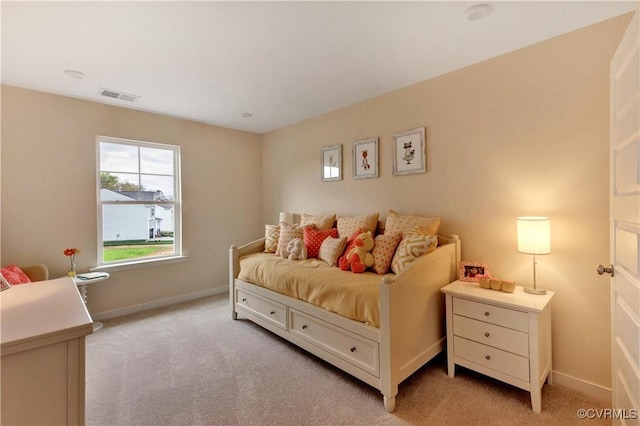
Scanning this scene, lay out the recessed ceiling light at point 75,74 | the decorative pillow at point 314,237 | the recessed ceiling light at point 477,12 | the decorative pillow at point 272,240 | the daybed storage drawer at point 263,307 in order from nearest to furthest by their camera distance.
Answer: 1. the recessed ceiling light at point 477,12
2. the recessed ceiling light at point 75,74
3. the daybed storage drawer at point 263,307
4. the decorative pillow at point 314,237
5. the decorative pillow at point 272,240

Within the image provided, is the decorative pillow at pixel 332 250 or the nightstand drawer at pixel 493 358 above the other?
the decorative pillow at pixel 332 250

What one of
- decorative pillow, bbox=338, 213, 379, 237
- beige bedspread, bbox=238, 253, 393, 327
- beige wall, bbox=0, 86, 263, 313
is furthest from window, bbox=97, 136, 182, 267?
decorative pillow, bbox=338, 213, 379, 237

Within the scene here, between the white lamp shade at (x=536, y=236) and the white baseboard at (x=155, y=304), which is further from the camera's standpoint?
the white baseboard at (x=155, y=304)

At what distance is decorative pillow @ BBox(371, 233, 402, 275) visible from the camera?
2.33 metres

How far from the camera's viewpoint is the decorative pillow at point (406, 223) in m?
2.41

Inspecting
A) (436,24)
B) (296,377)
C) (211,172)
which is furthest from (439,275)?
(211,172)

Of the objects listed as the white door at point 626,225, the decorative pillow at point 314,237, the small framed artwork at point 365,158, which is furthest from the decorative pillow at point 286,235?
the white door at point 626,225

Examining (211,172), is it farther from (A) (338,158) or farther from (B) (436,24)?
(B) (436,24)

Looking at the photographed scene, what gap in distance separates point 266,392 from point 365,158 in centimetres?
239

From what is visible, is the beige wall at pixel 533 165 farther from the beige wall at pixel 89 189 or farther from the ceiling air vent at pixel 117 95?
the ceiling air vent at pixel 117 95

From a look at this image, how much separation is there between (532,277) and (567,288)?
0.20 metres

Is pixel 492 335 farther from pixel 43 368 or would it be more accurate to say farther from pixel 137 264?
pixel 137 264

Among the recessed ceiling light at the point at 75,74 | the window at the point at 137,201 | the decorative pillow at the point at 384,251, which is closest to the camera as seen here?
the decorative pillow at the point at 384,251

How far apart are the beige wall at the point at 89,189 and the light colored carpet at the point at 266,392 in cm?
→ 101
